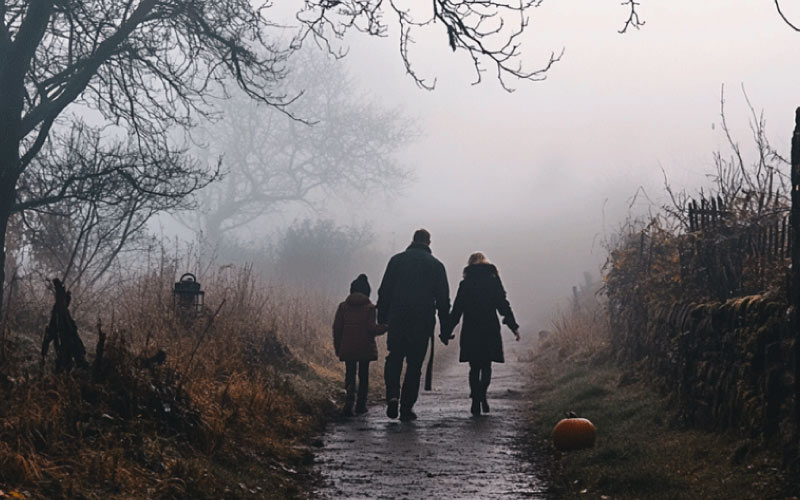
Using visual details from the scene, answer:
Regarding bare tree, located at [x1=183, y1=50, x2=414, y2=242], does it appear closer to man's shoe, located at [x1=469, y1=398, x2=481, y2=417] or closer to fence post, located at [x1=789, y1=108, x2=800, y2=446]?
man's shoe, located at [x1=469, y1=398, x2=481, y2=417]

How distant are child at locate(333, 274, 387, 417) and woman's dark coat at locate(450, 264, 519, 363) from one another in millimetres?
962

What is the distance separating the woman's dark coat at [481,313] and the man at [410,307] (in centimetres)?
51

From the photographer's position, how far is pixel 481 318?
11.7 meters

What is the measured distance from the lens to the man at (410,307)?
1099 cm

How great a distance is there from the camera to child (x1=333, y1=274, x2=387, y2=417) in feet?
36.9

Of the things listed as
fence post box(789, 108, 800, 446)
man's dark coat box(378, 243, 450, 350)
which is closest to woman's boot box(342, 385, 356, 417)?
man's dark coat box(378, 243, 450, 350)

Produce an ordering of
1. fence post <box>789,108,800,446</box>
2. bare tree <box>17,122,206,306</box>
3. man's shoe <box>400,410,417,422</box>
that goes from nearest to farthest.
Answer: fence post <box>789,108,800,446</box> → man's shoe <box>400,410,417,422</box> → bare tree <box>17,122,206,306</box>

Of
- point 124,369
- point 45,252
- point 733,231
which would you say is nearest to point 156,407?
point 124,369

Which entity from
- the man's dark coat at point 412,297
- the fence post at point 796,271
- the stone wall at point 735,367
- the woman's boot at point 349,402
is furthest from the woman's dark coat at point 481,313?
the fence post at point 796,271

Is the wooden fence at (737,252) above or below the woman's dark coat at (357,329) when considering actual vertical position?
above

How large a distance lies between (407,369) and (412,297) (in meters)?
0.80

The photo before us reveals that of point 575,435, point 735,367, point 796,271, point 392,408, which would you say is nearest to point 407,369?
point 392,408

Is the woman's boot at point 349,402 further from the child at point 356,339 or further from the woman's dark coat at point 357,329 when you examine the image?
the woman's dark coat at point 357,329

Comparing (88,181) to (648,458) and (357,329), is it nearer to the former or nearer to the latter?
(357,329)
